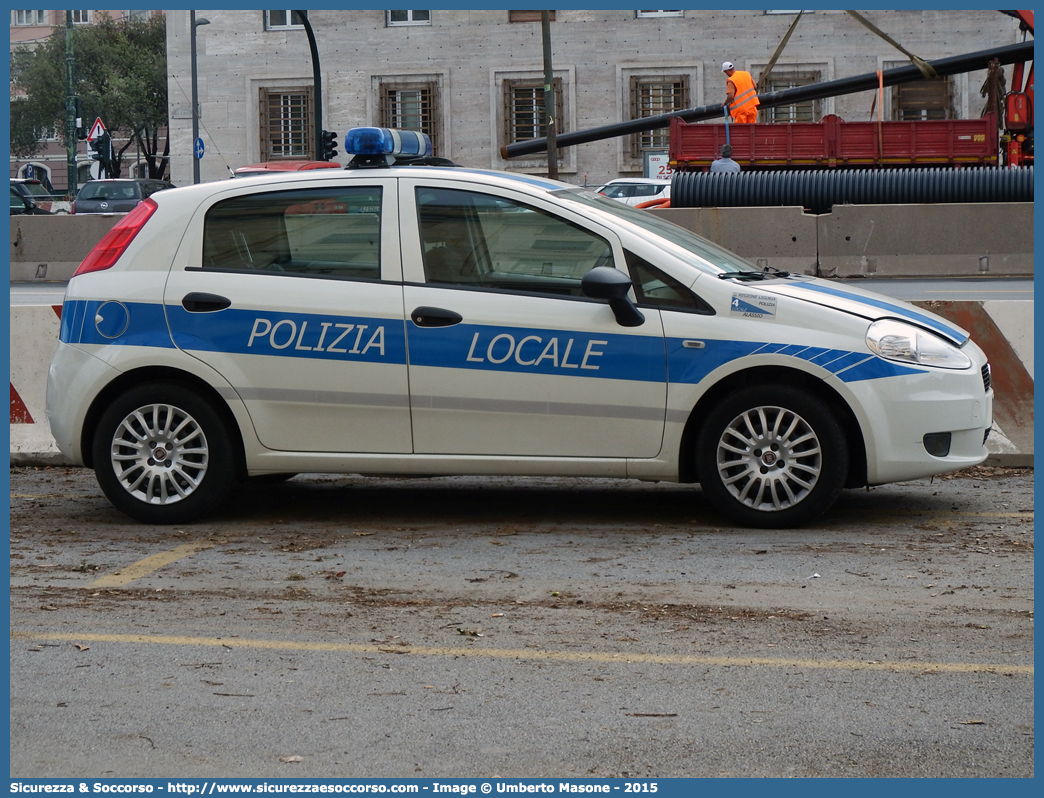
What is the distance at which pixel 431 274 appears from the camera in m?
6.81

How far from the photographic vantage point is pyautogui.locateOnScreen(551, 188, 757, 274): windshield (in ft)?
22.4

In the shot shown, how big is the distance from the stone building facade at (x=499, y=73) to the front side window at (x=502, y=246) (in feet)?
116

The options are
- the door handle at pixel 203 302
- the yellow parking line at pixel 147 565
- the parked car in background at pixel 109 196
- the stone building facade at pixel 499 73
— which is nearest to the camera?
the yellow parking line at pixel 147 565

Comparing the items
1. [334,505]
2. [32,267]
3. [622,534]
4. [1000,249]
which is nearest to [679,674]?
[622,534]

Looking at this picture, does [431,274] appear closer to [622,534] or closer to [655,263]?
[655,263]

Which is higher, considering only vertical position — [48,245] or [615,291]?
[48,245]

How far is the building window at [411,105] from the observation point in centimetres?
4275

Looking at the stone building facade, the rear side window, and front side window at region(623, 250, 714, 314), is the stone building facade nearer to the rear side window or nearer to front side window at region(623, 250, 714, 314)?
the rear side window

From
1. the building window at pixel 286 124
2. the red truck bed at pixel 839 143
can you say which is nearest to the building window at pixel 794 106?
the building window at pixel 286 124

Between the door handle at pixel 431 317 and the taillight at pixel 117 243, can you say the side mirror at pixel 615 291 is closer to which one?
the door handle at pixel 431 317

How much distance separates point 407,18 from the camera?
43.3 m

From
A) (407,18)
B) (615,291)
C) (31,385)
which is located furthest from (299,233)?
(407,18)

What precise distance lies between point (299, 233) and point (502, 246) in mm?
1039

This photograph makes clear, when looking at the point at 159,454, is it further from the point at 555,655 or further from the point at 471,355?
the point at 555,655
